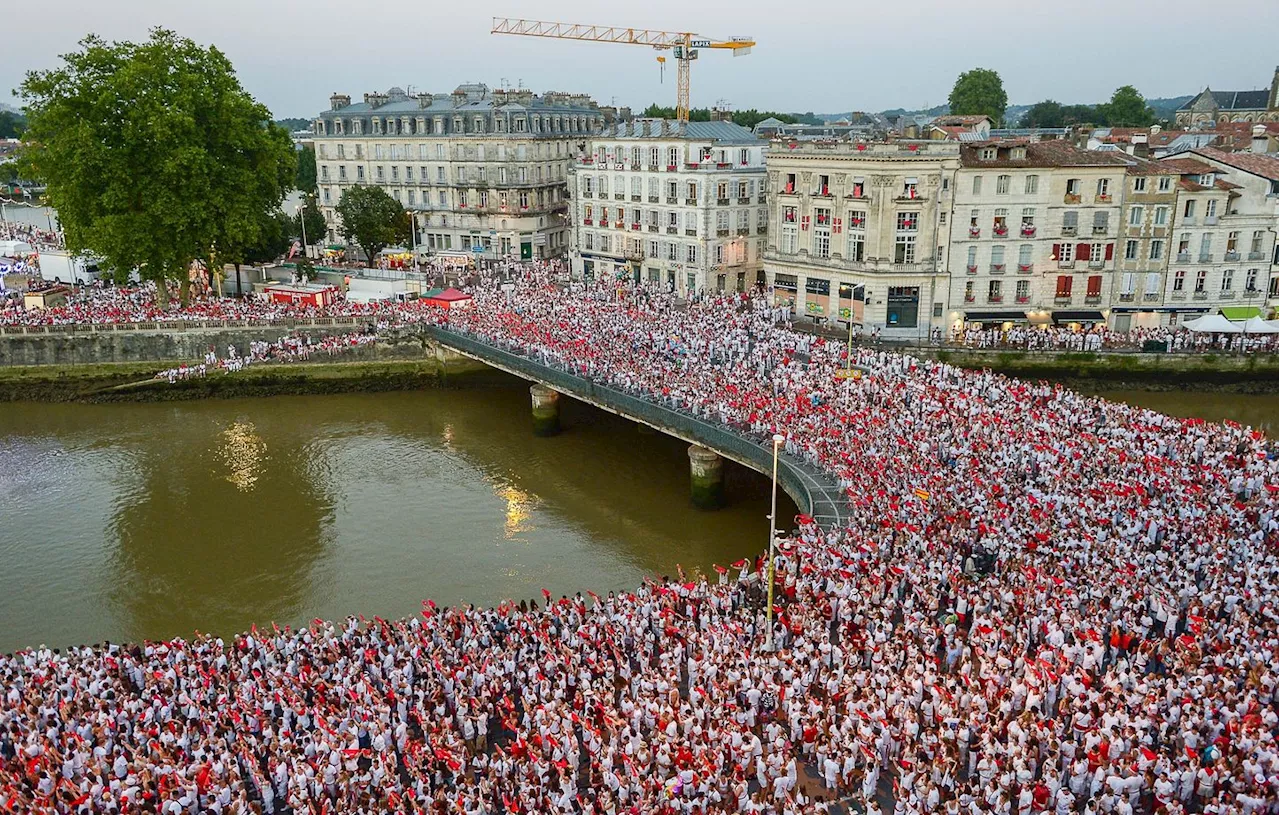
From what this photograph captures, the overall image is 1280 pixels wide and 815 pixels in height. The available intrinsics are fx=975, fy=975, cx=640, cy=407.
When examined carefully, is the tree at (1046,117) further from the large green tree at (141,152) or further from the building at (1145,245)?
the large green tree at (141,152)

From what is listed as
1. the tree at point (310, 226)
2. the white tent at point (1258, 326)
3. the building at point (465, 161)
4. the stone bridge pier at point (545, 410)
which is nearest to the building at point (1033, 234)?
the white tent at point (1258, 326)

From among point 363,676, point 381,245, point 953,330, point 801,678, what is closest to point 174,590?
point 363,676

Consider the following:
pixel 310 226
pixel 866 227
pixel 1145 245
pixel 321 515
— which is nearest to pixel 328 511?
pixel 321 515

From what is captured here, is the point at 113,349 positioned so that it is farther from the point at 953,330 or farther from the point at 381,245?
the point at 953,330

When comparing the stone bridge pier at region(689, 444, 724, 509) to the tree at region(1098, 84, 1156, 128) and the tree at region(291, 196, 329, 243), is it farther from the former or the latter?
the tree at region(1098, 84, 1156, 128)

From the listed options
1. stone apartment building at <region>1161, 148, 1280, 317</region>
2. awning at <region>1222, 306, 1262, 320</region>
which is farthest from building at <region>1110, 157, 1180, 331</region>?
awning at <region>1222, 306, 1262, 320</region>

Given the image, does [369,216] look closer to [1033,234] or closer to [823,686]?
[1033,234]
